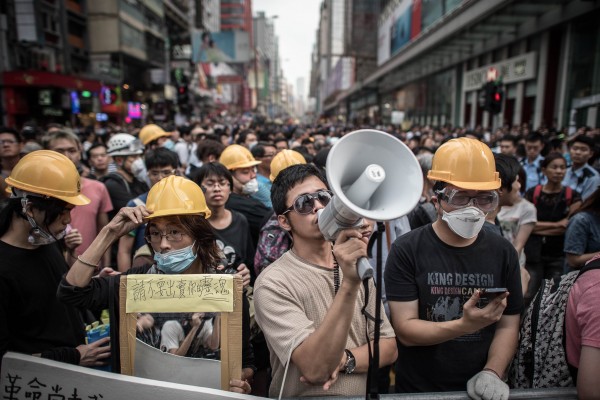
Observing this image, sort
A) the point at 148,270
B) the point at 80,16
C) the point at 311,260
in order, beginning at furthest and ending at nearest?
the point at 80,16
the point at 148,270
the point at 311,260

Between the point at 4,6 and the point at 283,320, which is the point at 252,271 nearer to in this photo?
the point at 283,320

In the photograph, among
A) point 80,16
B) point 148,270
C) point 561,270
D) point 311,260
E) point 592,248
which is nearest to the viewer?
point 311,260

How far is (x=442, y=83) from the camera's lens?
31344mm

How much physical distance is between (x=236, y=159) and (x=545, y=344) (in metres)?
3.51

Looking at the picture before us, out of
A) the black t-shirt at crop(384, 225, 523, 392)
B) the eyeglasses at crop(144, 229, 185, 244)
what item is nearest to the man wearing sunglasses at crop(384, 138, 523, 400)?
the black t-shirt at crop(384, 225, 523, 392)

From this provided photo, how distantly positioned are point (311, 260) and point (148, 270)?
0.92 m

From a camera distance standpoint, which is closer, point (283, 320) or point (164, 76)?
point (283, 320)

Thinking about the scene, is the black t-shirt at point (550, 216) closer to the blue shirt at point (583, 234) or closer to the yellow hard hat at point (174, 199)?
the blue shirt at point (583, 234)

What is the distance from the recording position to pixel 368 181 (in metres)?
1.24

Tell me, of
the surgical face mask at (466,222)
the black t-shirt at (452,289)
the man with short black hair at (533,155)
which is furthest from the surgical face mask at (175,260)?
the man with short black hair at (533,155)

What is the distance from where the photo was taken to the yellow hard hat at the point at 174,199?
2.10 m

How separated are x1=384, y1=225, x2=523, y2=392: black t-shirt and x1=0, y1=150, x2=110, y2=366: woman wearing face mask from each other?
1.57m

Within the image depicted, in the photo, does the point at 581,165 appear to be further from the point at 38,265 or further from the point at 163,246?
the point at 38,265

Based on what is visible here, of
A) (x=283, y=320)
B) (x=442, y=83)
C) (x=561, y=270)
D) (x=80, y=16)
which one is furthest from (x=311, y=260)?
(x=80, y=16)
